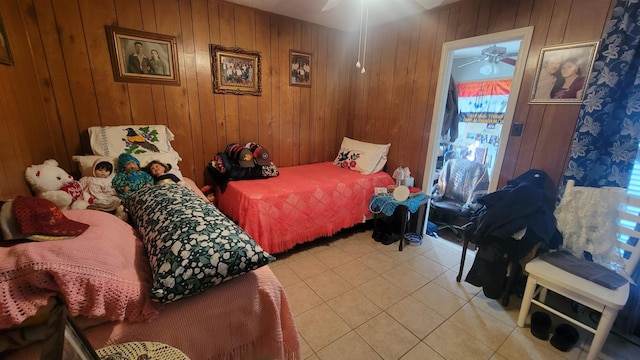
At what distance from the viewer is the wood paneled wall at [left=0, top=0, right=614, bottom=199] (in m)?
1.75

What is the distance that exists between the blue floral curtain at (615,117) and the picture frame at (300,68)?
8.13 feet

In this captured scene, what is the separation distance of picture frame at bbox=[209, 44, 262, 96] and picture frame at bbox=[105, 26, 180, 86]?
0.35 meters

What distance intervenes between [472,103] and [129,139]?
4.22 metres

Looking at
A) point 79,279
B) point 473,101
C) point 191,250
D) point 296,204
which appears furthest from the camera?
point 473,101

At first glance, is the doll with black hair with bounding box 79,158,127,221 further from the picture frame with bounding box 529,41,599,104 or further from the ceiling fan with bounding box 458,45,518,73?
the ceiling fan with bounding box 458,45,518,73

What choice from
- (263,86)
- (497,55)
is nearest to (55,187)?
(263,86)

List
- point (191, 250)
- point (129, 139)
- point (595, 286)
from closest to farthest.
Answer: point (191, 250), point (595, 286), point (129, 139)

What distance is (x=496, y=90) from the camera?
11.5ft

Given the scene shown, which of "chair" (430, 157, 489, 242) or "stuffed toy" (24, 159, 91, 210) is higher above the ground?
"stuffed toy" (24, 159, 91, 210)

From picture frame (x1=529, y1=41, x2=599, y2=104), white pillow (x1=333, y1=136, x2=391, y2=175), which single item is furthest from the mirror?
picture frame (x1=529, y1=41, x2=599, y2=104)

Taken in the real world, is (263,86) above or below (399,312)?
above

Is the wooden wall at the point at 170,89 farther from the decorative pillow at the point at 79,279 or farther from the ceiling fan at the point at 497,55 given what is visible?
the ceiling fan at the point at 497,55

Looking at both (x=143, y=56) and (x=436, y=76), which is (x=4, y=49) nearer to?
(x=143, y=56)

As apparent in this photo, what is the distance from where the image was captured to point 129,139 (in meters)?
2.11
